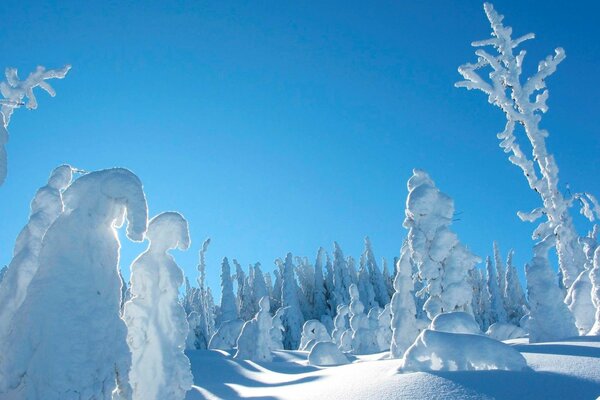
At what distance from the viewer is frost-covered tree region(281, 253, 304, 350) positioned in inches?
2083

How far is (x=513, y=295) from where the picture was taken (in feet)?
204

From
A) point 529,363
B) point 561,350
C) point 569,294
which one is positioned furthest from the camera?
point 569,294

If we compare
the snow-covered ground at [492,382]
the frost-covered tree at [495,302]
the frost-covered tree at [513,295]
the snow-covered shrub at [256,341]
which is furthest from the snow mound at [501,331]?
the frost-covered tree at [513,295]

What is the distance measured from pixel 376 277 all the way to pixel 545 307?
5305cm

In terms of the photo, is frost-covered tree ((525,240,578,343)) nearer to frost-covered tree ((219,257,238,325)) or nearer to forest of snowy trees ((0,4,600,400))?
forest of snowy trees ((0,4,600,400))

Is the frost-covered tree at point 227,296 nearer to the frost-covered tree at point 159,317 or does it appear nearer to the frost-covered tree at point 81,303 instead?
the frost-covered tree at point 159,317

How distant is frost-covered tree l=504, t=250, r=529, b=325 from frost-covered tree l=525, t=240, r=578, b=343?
46989mm

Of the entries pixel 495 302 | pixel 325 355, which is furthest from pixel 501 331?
pixel 495 302

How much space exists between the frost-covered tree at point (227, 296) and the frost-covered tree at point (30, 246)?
36.1m

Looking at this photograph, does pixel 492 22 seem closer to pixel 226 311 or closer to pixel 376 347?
pixel 376 347

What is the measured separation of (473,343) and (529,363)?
1.12 metres

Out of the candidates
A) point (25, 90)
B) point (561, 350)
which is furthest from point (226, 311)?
point (561, 350)

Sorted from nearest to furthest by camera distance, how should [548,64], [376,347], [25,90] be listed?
[25,90] < [548,64] < [376,347]

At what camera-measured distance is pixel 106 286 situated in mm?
7668
